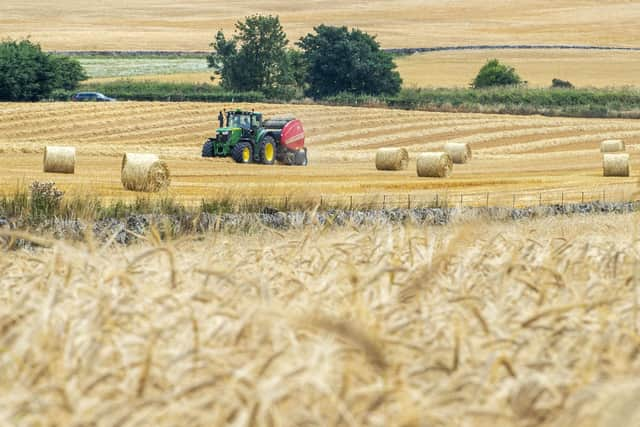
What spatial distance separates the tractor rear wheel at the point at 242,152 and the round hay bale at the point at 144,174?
11.6 meters

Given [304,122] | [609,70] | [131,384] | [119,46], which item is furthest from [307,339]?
[119,46]

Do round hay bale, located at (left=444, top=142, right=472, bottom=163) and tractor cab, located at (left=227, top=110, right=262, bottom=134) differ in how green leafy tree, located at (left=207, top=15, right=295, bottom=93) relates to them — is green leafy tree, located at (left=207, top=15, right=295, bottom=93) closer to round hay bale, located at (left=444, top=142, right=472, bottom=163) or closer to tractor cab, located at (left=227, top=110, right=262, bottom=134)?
round hay bale, located at (left=444, top=142, right=472, bottom=163)

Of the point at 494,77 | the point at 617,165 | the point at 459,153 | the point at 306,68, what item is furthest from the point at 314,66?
the point at 617,165

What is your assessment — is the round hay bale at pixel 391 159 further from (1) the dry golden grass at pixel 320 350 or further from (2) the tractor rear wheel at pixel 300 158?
(1) the dry golden grass at pixel 320 350

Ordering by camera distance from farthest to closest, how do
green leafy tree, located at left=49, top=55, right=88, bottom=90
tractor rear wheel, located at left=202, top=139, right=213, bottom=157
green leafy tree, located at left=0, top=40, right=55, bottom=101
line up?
green leafy tree, located at left=49, top=55, right=88, bottom=90 < green leafy tree, located at left=0, top=40, right=55, bottom=101 < tractor rear wheel, located at left=202, top=139, right=213, bottom=157

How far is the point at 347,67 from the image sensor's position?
3760 inches

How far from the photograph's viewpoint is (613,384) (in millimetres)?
3559

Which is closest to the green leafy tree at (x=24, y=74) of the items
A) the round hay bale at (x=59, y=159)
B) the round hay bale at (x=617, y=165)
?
the round hay bale at (x=59, y=159)

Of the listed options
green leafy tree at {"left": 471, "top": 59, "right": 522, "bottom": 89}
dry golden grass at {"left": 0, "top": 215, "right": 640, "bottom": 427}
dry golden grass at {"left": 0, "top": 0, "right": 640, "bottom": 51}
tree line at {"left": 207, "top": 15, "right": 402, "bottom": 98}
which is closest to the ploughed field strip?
tree line at {"left": 207, "top": 15, "right": 402, "bottom": 98}

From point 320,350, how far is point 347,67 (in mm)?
92567

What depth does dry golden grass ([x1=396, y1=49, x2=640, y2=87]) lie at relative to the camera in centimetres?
10394

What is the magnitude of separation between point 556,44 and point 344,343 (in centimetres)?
13212

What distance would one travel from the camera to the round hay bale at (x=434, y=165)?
38.6 metres

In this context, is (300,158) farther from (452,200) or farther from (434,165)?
(452,200)
